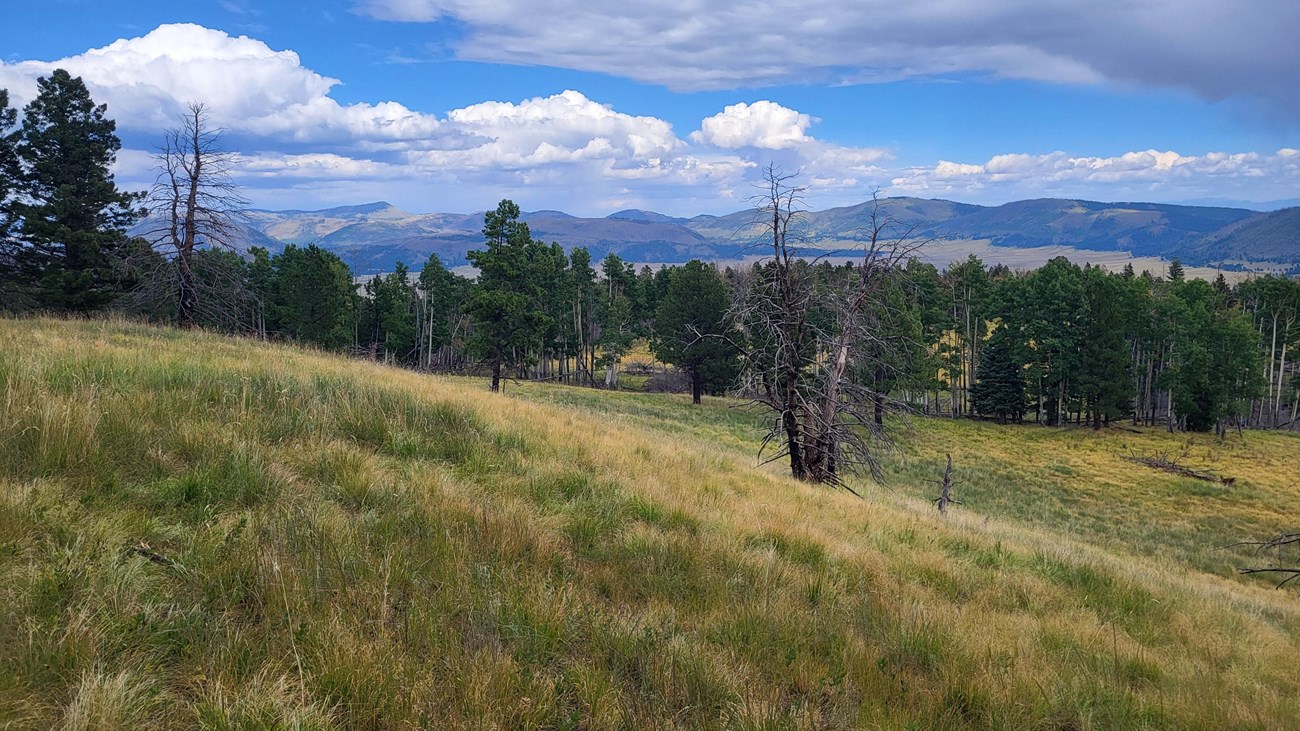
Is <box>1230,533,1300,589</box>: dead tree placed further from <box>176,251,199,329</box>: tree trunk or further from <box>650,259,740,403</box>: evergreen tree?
<box>650,259,740,403</box>: evergreen tree

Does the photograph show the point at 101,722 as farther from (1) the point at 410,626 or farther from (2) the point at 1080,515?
(2) the point at 1080,515

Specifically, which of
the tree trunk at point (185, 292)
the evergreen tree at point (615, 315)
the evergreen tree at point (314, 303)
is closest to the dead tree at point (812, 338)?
the tree trunk at point (185, 292)

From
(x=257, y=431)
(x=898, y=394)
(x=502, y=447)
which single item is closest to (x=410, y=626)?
(x=257, y=431)

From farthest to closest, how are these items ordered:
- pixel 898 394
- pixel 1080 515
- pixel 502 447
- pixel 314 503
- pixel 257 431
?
pixel 898 394 < pixel 1080 515 < pixel 502 447 < pixel 257 431 < pixel 314 503

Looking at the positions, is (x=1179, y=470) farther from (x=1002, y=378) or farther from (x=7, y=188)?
(x=7, y=188)

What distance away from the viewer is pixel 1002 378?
58062 mm

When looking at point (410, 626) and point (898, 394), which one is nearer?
point (410, 626)

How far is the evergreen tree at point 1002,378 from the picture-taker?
57531mm

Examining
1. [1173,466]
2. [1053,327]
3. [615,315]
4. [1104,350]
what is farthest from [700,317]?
[1104,350]

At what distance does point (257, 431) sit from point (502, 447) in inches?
92.9

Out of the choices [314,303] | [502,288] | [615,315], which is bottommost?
[615,315]

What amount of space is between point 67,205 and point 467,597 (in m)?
39.5

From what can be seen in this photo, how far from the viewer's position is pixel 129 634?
2.64 m

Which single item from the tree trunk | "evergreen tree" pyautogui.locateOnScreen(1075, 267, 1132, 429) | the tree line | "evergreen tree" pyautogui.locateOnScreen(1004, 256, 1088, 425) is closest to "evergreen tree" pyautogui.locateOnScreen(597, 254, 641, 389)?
the tree line
